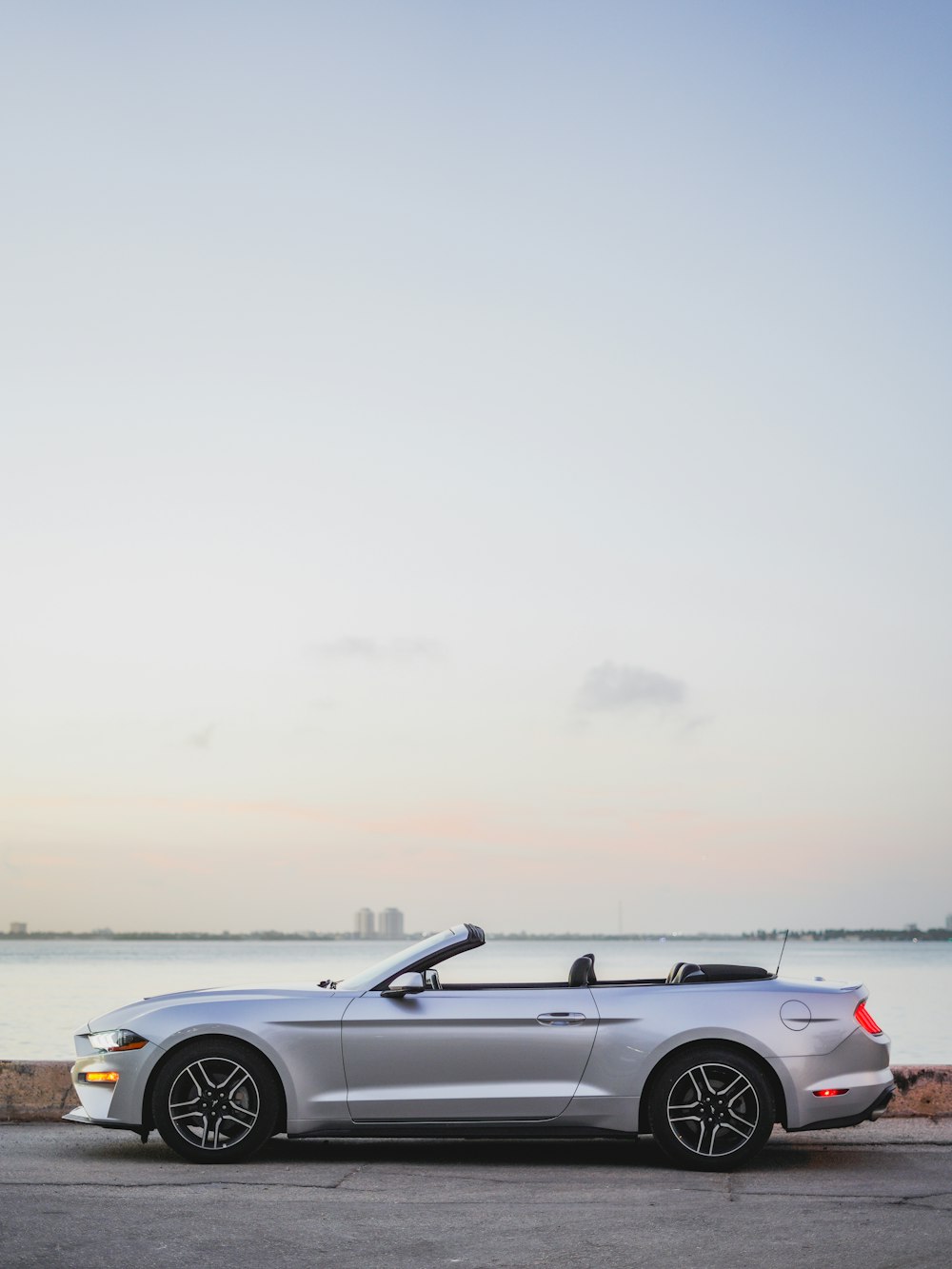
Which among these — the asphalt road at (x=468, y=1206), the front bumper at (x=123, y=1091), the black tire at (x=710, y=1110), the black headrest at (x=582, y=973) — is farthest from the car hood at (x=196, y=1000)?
the black tire at (x=710, y=1110)

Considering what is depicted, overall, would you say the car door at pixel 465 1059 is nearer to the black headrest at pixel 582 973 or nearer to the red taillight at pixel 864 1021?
the black headrest at pixel 582 973

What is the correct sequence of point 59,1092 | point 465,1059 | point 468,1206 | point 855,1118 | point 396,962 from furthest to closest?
point 59,1092, point 396,962, point 855,1118, point 465,1059, point 468,1206

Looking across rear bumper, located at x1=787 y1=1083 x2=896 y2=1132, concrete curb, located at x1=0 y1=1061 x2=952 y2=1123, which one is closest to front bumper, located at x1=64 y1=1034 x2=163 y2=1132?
concrete curb, located at x1=0 y1=1061 x2=952 y2=1123

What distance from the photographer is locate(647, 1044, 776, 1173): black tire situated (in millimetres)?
8094

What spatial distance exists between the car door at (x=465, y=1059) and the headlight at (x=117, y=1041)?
121 cm

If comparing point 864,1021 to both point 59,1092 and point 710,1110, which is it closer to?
point 710,1110

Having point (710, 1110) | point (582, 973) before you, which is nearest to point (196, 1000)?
point (582, 973)

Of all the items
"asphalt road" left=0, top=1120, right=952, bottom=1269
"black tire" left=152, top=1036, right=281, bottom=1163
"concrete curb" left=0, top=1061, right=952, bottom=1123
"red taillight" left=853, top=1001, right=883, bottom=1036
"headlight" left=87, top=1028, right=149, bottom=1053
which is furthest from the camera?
"concrete curb" left=0, top=1061, right=952, bottom=1123

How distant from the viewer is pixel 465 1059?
812 cm

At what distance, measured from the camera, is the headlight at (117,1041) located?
8.26 meters

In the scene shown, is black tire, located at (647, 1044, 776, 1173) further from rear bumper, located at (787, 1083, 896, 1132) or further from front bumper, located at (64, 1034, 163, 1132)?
front bumper, located at (64, 1034, 163, 1132)

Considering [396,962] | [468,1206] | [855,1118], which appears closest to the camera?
[468,1206]

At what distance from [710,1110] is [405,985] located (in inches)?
74.1

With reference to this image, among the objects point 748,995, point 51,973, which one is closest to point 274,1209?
point 748,995
